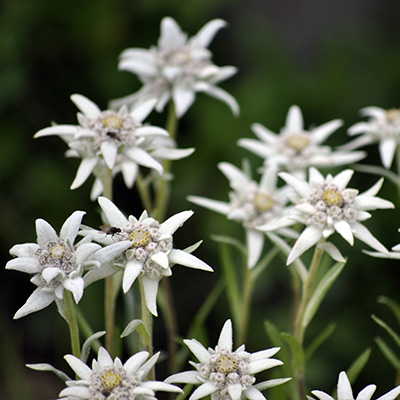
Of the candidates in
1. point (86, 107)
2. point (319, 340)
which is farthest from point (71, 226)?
point (319, 340)

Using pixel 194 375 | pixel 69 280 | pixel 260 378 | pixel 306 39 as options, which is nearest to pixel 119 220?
pixel 69 280

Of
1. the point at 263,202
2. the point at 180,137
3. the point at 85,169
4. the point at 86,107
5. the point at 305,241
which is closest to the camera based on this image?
the point at 305,241

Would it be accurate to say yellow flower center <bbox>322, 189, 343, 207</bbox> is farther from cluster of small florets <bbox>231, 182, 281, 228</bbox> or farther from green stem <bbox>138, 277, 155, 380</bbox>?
green stem <bbox>138, 277, 155, 380</bbox>

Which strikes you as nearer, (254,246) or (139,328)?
(139,328)

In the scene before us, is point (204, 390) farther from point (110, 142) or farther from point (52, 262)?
point (110, 142)

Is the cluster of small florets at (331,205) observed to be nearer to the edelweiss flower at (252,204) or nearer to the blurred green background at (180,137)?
the edelweiss flower at (252,204)

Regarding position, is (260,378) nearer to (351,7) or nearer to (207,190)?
(207,190)

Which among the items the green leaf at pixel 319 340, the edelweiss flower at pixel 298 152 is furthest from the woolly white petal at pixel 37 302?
the edelweiss flower at pixel 298 152

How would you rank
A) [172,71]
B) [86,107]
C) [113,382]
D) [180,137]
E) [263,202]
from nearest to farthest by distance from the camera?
[113,382]
[86,107]
[263,202]
[172,71]
[180,137]
